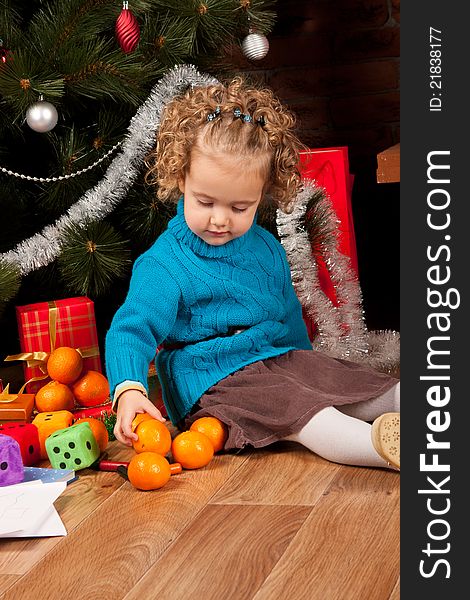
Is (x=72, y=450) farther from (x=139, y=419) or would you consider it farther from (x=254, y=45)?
(x=254, y=45)

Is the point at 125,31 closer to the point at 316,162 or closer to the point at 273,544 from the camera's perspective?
the point at 316,162

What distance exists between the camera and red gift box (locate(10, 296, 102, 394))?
1967mm

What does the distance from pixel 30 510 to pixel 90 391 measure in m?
0.62

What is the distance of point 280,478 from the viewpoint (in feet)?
4.76

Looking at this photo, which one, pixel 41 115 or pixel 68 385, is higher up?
pixel 41 115

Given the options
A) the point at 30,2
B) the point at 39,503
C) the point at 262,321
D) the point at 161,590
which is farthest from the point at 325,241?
the point at 161,590

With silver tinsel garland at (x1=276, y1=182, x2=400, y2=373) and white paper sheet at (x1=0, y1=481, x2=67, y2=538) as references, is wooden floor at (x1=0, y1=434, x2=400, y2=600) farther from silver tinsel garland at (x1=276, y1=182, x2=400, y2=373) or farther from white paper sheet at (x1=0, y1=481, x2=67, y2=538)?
silver tinsel garland at (x1=276, y1=182, x2=400, y2=373)

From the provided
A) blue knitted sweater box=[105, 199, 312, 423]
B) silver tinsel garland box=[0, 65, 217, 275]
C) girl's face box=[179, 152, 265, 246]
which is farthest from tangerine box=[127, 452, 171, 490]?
silver tinsel garland box=[0, 65, 217, 275]

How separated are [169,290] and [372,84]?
3.98ft

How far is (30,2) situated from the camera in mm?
2092

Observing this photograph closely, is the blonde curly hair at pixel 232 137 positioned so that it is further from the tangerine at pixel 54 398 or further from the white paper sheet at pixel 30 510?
the white paper sheet at pixel 30 510

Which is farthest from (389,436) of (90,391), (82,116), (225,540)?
(82,116)

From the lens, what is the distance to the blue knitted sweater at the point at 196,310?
1630mm

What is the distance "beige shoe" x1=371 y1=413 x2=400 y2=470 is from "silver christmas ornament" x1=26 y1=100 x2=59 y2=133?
0.91 meters
